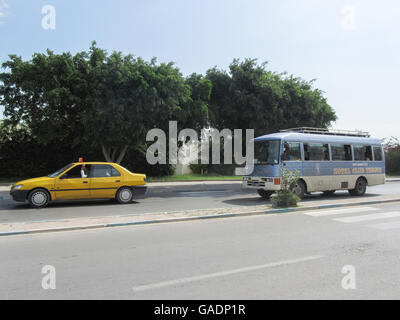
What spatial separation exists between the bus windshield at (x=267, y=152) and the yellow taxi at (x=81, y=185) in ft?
16.4

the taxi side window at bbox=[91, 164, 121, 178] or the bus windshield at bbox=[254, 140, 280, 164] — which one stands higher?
the bus windshield at bbox=[254, 140, 280, 164]

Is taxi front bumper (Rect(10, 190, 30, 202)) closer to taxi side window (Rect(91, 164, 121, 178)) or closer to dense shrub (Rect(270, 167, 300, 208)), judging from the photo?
taxi side window (Rect(91, 164, 121, 178))

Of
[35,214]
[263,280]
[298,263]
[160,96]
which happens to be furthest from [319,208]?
[160,96]

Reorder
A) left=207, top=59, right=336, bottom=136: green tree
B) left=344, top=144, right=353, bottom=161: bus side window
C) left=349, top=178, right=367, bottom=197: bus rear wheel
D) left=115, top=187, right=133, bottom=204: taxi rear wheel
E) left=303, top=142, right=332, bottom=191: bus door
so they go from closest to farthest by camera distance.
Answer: left=115, top=187, right=133, bottom=204: taxi rear wheel < left=303, top=142, right=332, bottom=191: bus door < left=344, top=144, right=353, bottom=161: bus side window < left=349, top=178, right=367, bottom=197: bus rear wheel < left=207, top=59, right=336, bottom=136: green tree

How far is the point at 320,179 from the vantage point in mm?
14133

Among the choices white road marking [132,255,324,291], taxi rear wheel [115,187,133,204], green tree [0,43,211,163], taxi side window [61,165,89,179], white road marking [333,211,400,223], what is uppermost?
green tree [0,43,211,163]

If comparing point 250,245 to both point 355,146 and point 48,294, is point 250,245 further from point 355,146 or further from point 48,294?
point 355,146

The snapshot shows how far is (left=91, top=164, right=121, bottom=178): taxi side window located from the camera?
1225 centimetres

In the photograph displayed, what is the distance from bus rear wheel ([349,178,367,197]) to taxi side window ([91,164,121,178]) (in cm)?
1082

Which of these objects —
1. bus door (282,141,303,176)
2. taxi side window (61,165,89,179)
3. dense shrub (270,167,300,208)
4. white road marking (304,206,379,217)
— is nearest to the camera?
white road marking (304,206,379,217)

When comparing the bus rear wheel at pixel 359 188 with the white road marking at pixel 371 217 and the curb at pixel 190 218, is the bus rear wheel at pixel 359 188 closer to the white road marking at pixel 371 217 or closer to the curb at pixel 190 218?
the curb at pixel 190 218

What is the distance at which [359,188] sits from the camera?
1538cm

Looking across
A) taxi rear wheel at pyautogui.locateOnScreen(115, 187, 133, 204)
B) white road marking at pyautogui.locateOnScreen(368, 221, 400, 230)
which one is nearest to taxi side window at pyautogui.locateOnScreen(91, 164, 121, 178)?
taxi rear wheel at pyautogui.locateOnScreen(115, 187, 133, 204)

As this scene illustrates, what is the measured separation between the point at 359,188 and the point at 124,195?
35.5ft
